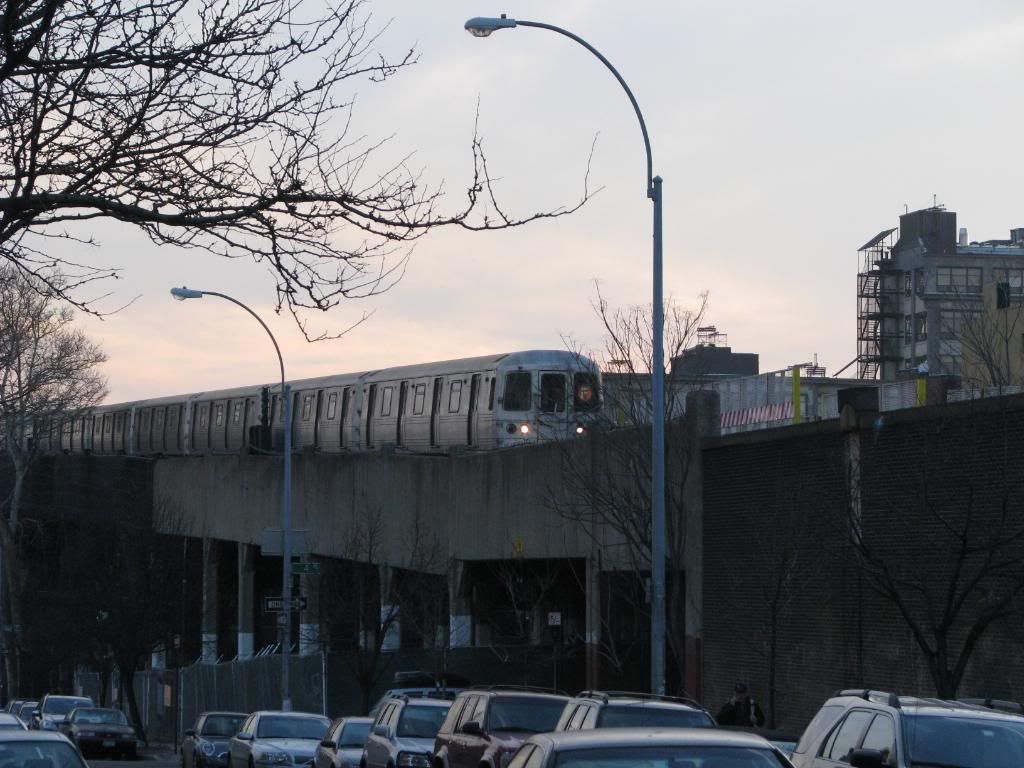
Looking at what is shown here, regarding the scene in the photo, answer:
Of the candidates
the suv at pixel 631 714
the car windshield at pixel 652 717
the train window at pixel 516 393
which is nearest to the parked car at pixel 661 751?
the suv at pixel 631 714

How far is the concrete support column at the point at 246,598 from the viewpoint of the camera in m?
50.3

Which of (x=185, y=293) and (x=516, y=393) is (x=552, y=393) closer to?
(x=516, y=393)

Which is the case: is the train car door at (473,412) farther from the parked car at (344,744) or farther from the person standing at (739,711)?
the person standing at (739,711)

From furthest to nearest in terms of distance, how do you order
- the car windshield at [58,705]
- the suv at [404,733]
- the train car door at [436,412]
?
the car windshield at [58,705], the train car door at [436,412], the suv at [404,733]

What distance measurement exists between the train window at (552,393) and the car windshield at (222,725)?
35.2ft

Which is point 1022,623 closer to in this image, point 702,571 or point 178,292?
point 702,571

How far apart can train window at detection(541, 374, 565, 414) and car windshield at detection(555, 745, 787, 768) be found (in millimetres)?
29554

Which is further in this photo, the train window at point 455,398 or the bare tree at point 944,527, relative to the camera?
the train window at point 455,398

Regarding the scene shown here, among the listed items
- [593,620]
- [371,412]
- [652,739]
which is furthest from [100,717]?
[652,739]

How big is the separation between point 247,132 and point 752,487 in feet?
58.1

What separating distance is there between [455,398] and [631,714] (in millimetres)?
25484

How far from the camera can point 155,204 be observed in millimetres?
11086

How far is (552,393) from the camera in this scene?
1534 inches

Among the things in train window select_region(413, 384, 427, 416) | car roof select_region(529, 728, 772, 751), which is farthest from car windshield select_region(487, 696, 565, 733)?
train window select_region(413, 384, 427, 416)
